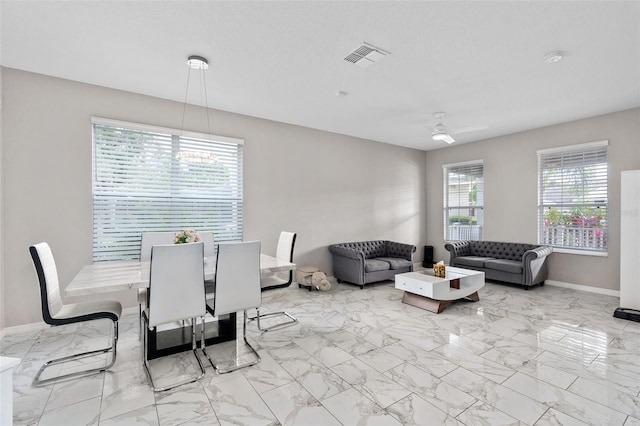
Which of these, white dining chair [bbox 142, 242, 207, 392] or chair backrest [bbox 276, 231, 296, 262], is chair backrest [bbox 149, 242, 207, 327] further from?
chair backrest [bbox 276, 231, 296, 262]

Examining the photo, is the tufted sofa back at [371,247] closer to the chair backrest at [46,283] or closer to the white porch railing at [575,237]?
the white porch railing at [575,237]

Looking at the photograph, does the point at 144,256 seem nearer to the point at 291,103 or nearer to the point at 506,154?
the point at 291,103

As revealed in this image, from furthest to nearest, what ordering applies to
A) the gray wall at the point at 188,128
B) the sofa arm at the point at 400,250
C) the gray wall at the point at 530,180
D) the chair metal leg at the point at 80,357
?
the sofa arm at the point at 400,250, the gray wall at the point at 530,180, the gray wall at the point at 188,128, the chair metal leg at the point at 80,357

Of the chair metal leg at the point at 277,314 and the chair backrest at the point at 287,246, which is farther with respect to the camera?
the chair backrest at the point at 287,246

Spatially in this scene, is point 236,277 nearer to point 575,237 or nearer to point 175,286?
point 175,286

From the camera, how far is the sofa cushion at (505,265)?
5.01 metres

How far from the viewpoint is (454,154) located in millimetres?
6816

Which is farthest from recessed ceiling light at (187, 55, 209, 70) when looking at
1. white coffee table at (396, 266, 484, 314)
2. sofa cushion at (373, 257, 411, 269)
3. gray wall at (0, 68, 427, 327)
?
sofa cushion at (373, 257, 411, 269)

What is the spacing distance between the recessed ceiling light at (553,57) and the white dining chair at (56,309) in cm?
457

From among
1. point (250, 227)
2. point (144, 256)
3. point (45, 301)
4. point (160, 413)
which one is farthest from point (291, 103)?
point (160, 413)

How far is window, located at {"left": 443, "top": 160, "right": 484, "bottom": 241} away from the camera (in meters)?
6.42

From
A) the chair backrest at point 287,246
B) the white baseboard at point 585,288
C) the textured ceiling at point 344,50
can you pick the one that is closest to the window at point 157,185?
the textured ceiling at point 344,50

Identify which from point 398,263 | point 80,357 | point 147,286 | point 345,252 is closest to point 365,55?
point 147,286

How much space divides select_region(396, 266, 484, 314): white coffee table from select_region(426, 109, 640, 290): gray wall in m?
2.09
